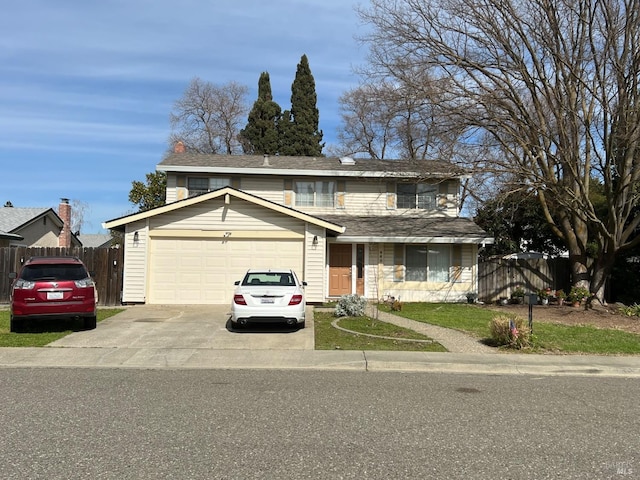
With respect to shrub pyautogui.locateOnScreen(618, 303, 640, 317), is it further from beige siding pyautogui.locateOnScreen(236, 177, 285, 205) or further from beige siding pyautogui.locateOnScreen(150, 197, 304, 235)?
beige siding pyautogui.locateOnScreen(236, 177, 285, 205)

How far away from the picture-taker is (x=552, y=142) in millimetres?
17938

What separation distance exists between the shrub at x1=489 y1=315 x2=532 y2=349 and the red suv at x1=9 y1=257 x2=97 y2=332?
9080 mm

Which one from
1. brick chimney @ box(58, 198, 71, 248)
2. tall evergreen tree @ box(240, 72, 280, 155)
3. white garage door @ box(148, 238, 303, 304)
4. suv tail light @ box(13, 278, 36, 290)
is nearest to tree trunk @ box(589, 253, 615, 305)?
white garage door @ box(148, 238, 303, 304)

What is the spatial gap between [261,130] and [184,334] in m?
30.3

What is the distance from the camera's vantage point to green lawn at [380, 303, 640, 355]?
1086cm

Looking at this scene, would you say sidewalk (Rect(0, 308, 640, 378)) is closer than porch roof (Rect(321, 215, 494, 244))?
Yes

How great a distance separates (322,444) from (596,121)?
56.9 feet

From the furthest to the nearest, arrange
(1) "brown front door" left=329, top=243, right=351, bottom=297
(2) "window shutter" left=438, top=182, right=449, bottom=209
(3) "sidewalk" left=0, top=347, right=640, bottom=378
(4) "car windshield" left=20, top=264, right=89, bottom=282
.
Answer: (2) "window shutter" left=438, top=182, right=449, bottom=209
(1) "brown front door" left=329, top=243, right=351, bottom=297
(4) "car windshield" left=20, top=264, right=89, bottom=282
(3) "sidewalk" left=0, top=347, right=640, bottom=378

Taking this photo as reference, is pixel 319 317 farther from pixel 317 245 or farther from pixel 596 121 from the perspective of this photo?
pixel 596 121

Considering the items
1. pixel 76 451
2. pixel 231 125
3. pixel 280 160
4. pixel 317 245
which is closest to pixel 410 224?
pixel 317 245

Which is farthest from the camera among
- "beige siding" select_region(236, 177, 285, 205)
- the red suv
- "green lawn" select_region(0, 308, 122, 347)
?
"beige siding" select_region(236, 177, 285, 205)

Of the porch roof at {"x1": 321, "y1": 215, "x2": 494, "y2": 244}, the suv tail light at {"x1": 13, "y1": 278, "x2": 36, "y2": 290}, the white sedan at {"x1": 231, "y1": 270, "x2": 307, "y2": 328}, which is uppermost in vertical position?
the porch roof at {"x1": 321, "y1": 215, "x2": 494, "y2": 244}

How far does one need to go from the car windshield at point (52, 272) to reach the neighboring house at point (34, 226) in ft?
48.2

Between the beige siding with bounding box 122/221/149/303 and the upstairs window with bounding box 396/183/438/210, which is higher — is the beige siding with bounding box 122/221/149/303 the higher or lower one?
the lower one
